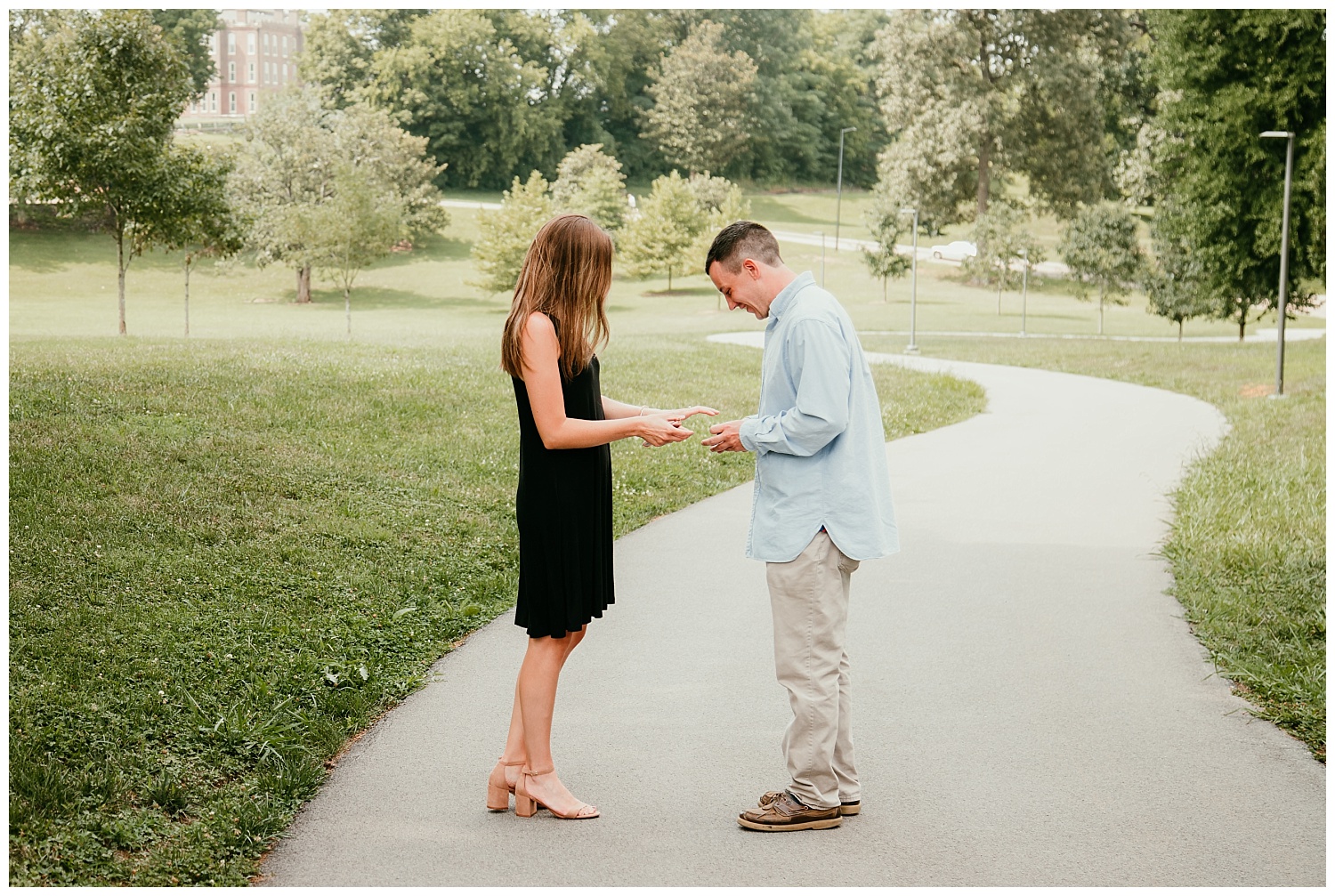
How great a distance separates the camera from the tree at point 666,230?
51094 mm

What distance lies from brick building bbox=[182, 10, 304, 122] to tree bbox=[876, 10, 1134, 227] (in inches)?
1507

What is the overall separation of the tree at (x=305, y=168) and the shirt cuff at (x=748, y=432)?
37609 millimetres

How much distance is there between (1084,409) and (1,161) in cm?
1532

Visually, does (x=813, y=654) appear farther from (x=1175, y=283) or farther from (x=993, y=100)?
(x=993, y=100)

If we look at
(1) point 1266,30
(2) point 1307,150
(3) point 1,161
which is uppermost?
(1) point 1266,30

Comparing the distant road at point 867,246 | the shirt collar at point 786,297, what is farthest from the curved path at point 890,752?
the distant road at point 867,246

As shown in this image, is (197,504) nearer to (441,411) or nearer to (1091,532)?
(441,411)

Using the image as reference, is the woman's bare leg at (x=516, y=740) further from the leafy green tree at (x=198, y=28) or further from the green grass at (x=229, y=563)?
the leafy green tree at (x=198, y=28)

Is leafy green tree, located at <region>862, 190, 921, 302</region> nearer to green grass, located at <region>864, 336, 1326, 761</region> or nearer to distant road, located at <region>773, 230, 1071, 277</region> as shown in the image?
distant road, located at <region>773, 230, 1071, 277</region>

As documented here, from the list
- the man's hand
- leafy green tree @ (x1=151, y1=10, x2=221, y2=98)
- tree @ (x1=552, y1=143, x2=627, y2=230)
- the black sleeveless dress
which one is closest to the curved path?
the black sleeveless dress

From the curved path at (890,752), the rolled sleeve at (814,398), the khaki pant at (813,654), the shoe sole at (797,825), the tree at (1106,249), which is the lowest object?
the curved path at (890,752)

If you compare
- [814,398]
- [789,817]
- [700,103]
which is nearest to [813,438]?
[814,398]

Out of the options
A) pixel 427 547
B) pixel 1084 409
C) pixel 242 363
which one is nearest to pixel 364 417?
pixel 242 363

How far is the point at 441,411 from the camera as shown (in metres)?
13.6
